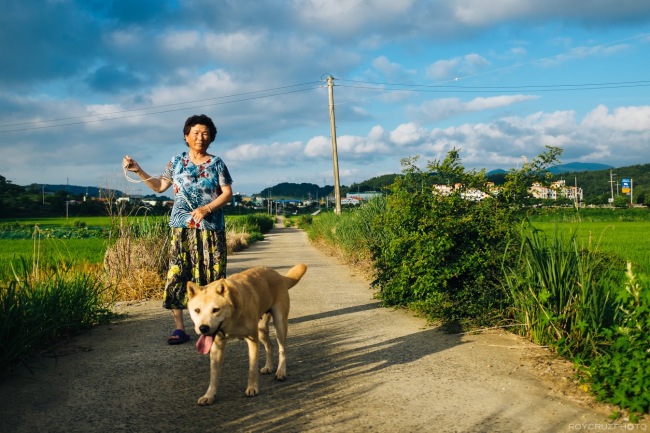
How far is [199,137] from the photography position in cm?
588

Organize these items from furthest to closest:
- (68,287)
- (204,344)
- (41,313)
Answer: (68,287)
(41,313)
(204,344)

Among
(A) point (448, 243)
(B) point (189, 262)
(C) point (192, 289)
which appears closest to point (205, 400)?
(C) point (192, 289)

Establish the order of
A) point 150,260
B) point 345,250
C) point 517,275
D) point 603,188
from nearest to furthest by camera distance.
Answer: point 517,275 → point 150,260 → point 345,250 → point 603,188

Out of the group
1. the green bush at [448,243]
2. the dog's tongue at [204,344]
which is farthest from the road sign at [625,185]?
the dog's tongue at [204,344]

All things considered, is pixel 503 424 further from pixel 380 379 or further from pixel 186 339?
pixel 186 339

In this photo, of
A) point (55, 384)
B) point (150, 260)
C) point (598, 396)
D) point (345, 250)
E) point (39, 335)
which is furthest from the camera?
point (345, 250)

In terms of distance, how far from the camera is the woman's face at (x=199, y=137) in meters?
5.88

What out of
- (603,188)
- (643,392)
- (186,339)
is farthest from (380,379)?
(603,188)

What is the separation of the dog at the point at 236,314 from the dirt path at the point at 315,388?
217mm

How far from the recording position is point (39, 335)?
17.4ft

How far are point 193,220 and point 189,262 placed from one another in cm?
51

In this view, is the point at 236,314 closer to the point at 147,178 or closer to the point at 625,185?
the point at 147,178

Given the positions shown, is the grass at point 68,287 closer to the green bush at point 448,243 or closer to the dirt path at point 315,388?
the dirt path at point 315,388

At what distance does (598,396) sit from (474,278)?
9.38ft
